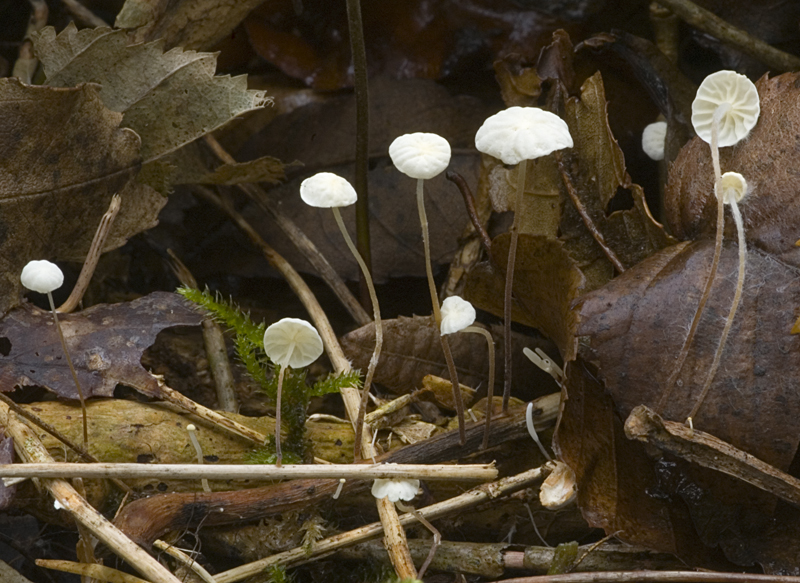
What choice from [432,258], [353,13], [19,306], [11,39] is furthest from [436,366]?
[11,39]

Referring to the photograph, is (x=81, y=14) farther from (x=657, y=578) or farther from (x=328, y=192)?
(x=657, y=578)

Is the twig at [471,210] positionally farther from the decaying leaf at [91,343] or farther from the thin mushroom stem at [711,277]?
the decaying leaf at [91,343]

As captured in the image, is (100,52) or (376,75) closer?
(100,52)

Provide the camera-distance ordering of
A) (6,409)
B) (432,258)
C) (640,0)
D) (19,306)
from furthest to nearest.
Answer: (640,0) → (432,258) → (19,306) → (6,409)

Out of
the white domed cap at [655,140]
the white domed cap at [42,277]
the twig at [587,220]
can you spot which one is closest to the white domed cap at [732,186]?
the twig at [587,220]

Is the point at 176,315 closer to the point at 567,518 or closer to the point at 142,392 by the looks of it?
the point at 142,392

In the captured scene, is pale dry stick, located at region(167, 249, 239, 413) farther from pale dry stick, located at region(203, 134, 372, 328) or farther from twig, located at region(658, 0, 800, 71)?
twig, located at region(658, 0, 800, 71)
